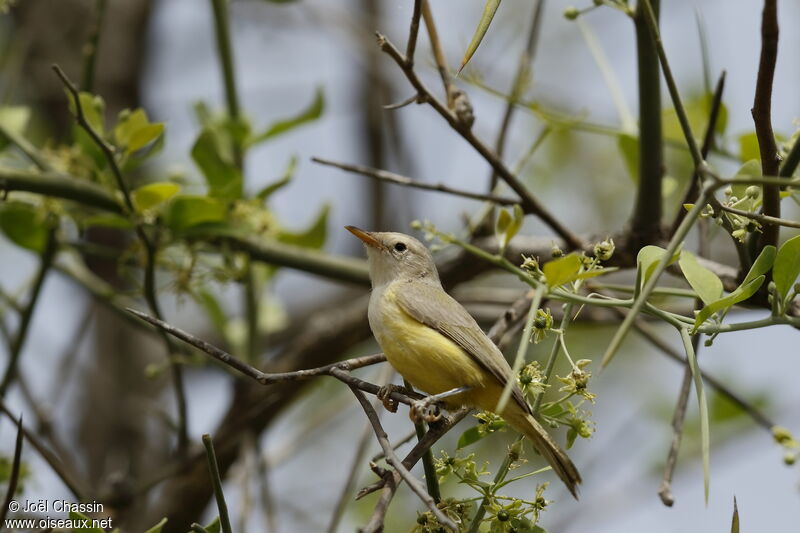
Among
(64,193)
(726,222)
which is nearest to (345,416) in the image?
(64,193)

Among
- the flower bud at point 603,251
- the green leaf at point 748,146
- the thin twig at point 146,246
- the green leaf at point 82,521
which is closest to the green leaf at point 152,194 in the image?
the thin twig at point 146,246

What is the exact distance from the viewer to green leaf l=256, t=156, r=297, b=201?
3375mm

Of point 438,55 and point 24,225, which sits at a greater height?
point 438,55

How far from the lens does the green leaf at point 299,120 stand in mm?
3686

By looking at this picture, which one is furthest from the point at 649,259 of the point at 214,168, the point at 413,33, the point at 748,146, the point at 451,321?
the point at 214,168

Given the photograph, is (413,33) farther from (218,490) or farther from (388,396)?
(218,490)

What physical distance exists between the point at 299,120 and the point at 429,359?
1.42 meters

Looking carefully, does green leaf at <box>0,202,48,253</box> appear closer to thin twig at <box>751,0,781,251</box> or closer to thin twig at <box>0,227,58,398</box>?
thin twig at <box>0,227,58,398</box>

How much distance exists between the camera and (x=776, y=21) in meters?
1.58

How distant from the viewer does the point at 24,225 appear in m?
3.28

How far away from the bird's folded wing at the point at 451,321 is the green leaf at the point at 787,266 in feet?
2.79

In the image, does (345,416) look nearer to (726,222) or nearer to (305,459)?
(305,459)

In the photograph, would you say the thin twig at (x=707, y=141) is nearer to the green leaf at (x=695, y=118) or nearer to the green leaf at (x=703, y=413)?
the green leaf at (x=695, y=118)

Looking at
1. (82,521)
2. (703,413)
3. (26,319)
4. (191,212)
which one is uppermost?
(191,212)
